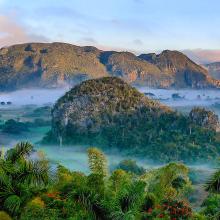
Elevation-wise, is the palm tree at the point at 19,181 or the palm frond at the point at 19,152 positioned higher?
the palm frond at the point at 19,152

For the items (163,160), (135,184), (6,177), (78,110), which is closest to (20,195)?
(6,177)

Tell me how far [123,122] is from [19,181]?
148 m

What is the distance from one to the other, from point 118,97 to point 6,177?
15509cm

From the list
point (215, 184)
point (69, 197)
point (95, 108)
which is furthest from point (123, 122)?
point (69, 197)

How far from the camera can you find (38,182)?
2562 cm

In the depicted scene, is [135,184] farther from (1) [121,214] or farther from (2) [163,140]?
(2) [163,140]

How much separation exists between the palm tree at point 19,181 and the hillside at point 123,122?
132m

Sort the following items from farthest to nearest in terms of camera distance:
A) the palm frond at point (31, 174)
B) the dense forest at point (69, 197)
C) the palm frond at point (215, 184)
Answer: the palm frond at point (215, 184)
the palm frond at point (31, 174)
the dense forest at point (69, 197)

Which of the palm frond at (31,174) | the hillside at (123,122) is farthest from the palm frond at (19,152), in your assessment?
the hillside at (123,122)

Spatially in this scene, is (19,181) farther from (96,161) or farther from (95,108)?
(95,108)

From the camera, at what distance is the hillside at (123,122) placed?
162 meters

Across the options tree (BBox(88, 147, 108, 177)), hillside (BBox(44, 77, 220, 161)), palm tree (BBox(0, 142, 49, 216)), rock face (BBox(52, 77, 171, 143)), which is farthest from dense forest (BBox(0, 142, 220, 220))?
rock face (BBox(52, 77, 171, 143))

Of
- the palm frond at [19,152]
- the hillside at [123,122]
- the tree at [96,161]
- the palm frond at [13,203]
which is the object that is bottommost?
the hillside at [123,122]

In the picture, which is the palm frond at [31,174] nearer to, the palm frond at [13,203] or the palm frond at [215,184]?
the palm frond at [13,203]
